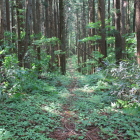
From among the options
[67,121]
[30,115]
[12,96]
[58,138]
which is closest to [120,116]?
[67,121]

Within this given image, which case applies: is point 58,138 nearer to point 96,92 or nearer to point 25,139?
point 25,139

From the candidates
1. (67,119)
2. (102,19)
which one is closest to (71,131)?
(67,119)

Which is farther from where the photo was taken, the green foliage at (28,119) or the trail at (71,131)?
the trail at (71,131)

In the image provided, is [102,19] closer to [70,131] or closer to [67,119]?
[67,119]

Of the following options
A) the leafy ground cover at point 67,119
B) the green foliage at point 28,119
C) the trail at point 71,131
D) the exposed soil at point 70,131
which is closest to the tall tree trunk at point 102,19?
the leafy ground cover at point 67,119

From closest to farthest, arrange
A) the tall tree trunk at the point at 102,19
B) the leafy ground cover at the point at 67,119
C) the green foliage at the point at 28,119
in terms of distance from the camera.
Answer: the green foliage at the point at 28,119 → the leafy ground cover at the point at 67,119 → the tall tree trunk at the point at 102,19

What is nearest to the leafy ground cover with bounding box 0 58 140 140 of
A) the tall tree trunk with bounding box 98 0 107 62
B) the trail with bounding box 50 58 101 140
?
the trail with bounding box 50 58 101 140

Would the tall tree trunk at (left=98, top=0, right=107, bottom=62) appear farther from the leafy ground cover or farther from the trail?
the trail

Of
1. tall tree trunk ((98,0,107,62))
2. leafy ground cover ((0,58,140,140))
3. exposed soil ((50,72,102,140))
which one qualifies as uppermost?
tall tree trunk ((98,0,107,62))

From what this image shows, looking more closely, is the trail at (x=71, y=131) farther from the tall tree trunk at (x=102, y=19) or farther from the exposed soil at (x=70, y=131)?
the tall tree trunk at (x=102, y=19)

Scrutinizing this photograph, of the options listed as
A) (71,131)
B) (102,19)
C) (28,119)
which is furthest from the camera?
(102,19)

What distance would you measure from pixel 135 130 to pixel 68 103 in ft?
9.88

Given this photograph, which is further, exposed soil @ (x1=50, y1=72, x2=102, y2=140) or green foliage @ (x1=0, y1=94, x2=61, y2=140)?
exposed soil @ (x1=50, y1=72, x2=102, y2=140)

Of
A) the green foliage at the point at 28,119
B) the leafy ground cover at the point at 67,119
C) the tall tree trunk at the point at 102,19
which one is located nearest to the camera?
the green foliage at the point at 28,119
